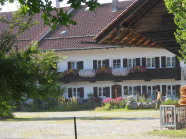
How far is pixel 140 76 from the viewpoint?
172 feet

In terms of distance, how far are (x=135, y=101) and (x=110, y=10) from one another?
45.2 ft

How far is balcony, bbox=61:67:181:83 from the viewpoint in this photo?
51000 mm

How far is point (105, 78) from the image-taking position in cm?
5406

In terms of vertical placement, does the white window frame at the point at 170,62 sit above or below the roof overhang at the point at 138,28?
above

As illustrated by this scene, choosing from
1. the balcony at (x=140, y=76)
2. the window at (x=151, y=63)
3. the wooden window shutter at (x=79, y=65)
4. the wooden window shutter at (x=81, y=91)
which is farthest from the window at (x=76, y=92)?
the window at (x=151, y=63)

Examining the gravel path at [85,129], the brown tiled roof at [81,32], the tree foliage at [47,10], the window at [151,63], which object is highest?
the brown tiled roof at [81,32]

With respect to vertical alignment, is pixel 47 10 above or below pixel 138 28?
below

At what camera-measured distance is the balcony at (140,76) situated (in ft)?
167

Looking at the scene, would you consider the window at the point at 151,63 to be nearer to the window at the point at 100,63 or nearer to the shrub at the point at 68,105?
the window at the point at 100,63

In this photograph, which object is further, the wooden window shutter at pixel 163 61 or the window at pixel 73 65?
the window at pixel 73 65

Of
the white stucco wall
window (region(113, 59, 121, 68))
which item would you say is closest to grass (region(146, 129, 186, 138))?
the white stucco wall

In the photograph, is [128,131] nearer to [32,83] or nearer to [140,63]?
[32,83]

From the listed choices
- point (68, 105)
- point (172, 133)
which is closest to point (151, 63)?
point (68, 105)

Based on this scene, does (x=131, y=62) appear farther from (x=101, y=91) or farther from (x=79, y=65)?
(x=79, y=65)
